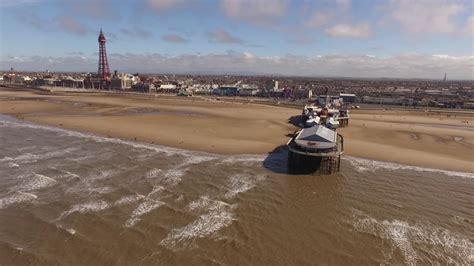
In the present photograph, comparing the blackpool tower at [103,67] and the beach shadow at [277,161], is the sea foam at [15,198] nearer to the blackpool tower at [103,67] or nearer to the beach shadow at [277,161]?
the beach shadow at [277,161]

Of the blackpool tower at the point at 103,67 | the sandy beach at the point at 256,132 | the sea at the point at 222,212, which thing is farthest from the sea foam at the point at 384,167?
the blackpool tower at the point at 103,67

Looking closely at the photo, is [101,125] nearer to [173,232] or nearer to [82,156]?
[82,156]

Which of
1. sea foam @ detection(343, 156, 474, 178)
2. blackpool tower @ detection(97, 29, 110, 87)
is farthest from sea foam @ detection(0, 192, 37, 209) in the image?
blackpool tower @ detection(97, 29, 110, 87)

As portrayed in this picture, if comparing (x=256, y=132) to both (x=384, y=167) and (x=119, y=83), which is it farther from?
(x=119, y=83)

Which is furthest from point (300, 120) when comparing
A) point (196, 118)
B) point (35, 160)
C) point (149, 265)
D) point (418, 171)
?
point (149, 265)

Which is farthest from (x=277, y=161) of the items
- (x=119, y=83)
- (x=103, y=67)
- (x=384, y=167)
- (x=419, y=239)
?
(x=103, y=67)

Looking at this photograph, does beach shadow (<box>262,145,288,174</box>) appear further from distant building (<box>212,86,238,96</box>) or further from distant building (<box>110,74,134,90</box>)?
distant building (<box>110,74,134,90</box>)
